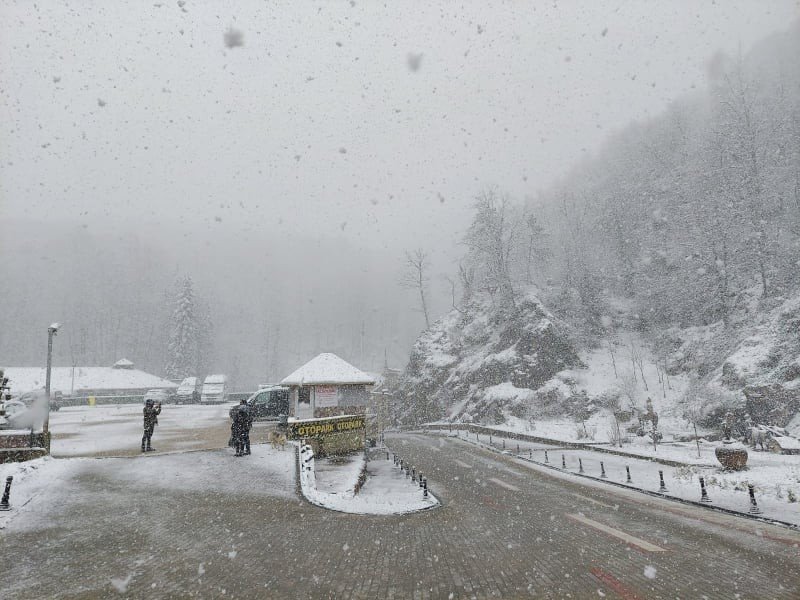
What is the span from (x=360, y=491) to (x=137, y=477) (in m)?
6.81

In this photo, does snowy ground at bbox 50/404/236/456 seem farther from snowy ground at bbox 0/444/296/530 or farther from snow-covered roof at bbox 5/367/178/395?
snow-covered roof at bbox 5/367/178/395

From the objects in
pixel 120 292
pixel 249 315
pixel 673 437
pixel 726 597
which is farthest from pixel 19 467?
pixel 249 315

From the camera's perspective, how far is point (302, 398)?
78.0 ft

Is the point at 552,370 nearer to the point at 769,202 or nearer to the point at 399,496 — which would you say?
the point at 769,202

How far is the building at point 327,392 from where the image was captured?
23484mm

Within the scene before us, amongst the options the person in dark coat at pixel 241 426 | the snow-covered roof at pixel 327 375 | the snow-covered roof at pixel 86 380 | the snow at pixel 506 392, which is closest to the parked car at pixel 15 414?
the snow-covered roof at pixel 327 375

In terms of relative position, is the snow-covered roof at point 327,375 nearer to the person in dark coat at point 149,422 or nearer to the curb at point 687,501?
the person in dark coat at point 149,422

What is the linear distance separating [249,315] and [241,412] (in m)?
129

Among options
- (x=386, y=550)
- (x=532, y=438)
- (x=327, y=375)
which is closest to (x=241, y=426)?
(x=327, y=375)

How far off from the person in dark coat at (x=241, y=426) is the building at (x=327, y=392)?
624cm

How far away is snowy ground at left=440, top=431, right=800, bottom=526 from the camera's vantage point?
36.7ft

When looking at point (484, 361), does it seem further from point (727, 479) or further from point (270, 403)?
point (727, 479)

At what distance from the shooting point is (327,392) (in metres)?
23.7

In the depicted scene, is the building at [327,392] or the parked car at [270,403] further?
the parked car at [270,403]
